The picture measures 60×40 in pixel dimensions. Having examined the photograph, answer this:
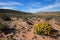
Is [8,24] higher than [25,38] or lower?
higher

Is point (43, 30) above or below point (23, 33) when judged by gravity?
above

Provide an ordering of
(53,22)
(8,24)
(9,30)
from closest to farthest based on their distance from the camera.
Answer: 1. (9,30)
2. (8,24)
3. (53,22)

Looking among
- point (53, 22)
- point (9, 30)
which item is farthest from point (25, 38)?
point (53, 22)

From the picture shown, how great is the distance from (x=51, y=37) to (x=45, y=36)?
62cm

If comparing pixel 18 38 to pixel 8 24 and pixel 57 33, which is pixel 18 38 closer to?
pixel 8 24

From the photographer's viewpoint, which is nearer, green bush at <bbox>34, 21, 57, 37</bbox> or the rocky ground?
the rocky ground

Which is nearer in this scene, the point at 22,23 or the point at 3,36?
the point at 3,36

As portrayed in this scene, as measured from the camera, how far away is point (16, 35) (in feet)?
55.0

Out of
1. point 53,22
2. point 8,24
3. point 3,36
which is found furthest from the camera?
point 53,22

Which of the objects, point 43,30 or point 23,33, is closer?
point 43,30

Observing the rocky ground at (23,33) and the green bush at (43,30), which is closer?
the rocky ground at (23,33)

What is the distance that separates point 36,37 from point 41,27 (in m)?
1.26

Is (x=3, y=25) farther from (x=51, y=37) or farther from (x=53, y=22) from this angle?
(x=53, y=22)

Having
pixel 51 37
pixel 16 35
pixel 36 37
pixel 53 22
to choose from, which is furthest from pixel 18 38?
pixel 53 22
